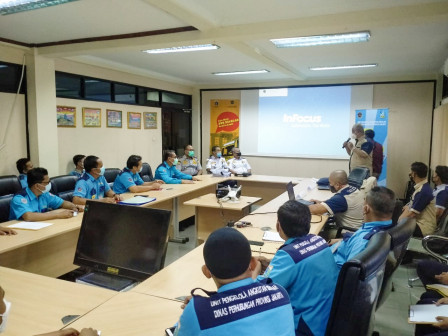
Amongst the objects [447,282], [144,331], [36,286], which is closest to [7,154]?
[36,286]

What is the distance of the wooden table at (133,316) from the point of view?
4.58 ft

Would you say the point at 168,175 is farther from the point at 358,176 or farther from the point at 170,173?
the point at 358,176

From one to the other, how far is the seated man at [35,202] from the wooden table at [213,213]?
57.8 inches

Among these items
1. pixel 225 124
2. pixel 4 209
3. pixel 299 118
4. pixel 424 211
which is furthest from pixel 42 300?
pixel 225 124

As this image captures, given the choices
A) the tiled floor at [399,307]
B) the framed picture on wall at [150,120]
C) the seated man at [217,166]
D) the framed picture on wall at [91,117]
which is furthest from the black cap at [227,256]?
the framed picture on wall at [150,120]

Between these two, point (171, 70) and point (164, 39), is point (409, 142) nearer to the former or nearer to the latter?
point (171, 70)

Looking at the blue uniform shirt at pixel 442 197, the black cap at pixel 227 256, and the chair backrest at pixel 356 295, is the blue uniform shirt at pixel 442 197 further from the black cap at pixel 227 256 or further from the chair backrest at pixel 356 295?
the black cap at pixel 227 256

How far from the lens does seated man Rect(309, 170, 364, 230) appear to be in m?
3.33

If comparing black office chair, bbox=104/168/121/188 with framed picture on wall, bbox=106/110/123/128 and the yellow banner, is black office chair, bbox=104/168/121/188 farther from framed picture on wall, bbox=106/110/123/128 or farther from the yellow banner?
the yellow banner

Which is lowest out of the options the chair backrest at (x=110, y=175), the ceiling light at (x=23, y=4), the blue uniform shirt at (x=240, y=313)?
the chair backrest at (x=110, y=175)

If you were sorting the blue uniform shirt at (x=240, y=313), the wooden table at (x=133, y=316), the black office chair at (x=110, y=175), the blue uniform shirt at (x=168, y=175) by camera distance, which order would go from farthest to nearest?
the blue uniform shirt at (x=168, y=175), the black office chair at (x=110, y=175), the wooden table at (x=133, y=316), the blue uniform shirt at (x=240, y=313)

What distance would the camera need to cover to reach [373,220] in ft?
6.80

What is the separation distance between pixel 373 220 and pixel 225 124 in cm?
684

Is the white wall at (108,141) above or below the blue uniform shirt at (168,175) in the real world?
above
